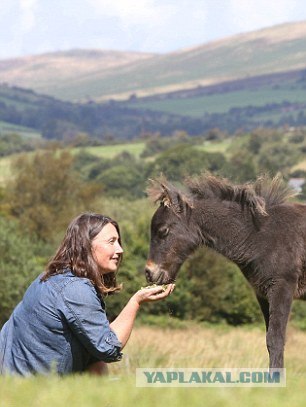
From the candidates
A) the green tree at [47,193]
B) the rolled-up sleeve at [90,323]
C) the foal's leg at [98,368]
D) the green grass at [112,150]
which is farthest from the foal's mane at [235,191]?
the green grass at [112,150]

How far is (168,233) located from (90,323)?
14.5ft

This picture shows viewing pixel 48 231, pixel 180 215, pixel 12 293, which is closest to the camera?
pixel 180 215

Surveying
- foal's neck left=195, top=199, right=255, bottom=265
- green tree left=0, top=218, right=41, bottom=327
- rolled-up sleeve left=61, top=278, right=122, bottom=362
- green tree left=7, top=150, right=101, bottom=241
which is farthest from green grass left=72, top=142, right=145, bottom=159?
rolled-up sleeve left=61, top=278, right=122, bottom=362

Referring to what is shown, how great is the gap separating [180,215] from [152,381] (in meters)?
5.44

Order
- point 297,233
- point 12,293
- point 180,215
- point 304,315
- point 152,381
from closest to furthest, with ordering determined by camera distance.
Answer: point 152,381 < point 297,233 < point 180,215 < point 12,293 < point 304,315

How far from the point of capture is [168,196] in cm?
1032

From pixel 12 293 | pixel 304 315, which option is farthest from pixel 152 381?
pixel 304 315

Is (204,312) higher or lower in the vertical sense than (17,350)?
lower

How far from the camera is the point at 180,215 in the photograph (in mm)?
10430

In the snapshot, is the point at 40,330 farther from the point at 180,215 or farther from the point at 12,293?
the point at 12,293

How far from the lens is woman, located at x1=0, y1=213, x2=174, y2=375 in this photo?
20.0 ft

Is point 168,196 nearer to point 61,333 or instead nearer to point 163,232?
point 163,232

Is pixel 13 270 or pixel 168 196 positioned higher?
pixel 168 196

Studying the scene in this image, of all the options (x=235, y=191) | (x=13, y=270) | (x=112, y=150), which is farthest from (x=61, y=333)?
(x=112, y=150)
